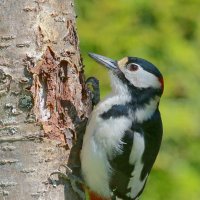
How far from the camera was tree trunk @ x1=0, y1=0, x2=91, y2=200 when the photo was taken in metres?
4.70

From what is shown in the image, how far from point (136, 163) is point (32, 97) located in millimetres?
722

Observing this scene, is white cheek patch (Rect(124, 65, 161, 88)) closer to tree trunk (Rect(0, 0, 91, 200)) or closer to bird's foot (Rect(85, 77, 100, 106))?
bird's foot (Rect(85, 77, 100, 106))

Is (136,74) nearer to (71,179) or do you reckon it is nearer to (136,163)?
(136,163)

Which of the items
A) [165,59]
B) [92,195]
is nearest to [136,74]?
[92,195]

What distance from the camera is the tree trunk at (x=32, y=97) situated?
470 centimetres

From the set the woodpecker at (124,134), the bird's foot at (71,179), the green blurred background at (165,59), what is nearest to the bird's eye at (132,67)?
the woodpecker at (124,134)

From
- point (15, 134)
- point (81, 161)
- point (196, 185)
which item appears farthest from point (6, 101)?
point (196, 185)

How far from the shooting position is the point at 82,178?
512 cm

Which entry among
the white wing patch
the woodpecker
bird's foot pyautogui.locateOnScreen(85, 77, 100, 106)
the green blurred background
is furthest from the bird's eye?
the green blurred background

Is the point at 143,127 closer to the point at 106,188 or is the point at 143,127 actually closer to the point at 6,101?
the point at 106,188

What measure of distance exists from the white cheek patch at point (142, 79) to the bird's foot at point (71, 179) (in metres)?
0.64

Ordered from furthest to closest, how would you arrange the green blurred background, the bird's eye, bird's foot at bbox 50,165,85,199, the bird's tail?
the green blurred background < the bird's eye < the bird's tail < bird's foot at bbox 50,165,85,199

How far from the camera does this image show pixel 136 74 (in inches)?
209

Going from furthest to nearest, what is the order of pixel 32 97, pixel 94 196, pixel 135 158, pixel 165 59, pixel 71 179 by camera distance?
pixel 165 59
pixel 94 196
pixel 135 158
pixel 71 179
pixel 32 97
